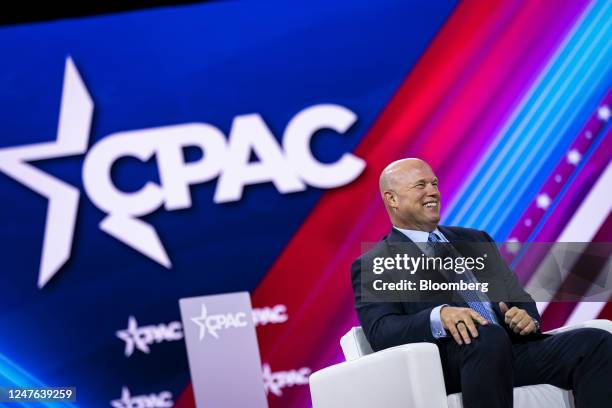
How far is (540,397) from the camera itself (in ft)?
8.17

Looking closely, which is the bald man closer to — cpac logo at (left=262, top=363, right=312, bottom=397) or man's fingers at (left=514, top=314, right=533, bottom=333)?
man's fingers at (left=514, top=314, right=533, bottom=333)

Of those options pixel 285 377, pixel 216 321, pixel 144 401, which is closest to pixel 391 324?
pixel 216 321

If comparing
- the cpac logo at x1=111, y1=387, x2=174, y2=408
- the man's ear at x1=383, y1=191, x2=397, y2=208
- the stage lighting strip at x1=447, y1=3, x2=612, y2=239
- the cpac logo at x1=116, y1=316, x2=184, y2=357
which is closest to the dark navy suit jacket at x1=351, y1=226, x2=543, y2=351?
the man's ear at x1=383, y1=191, x2=397, y2=208

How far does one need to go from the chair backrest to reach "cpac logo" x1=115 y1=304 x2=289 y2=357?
6.31 ft

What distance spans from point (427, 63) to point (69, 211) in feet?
7.77

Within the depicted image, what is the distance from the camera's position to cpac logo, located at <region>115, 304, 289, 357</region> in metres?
4.81

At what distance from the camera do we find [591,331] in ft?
8.23

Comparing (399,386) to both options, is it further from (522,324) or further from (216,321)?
(216,321)

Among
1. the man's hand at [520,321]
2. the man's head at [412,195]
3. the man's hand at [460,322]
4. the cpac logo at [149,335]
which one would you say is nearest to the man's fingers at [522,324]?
the man's hand at [520,321]

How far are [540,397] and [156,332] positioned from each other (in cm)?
286

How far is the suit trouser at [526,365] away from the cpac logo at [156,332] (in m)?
2.30

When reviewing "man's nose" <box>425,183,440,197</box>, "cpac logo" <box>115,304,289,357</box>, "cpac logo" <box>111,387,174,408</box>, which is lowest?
"man's nose" <box>425,183,440,197</box>

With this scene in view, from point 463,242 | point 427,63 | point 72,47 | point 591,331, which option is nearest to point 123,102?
point 72,47

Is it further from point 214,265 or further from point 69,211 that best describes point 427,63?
point 69,211
